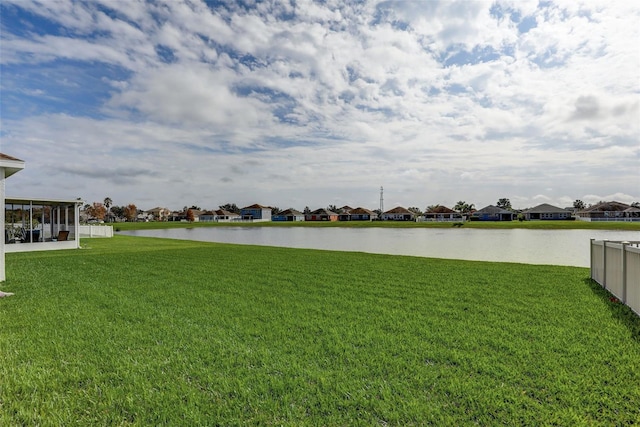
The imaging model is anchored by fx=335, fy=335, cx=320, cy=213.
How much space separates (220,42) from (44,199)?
12272mm

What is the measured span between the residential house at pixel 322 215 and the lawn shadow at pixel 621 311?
9677 centimetres

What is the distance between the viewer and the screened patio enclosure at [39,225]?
57.9ft

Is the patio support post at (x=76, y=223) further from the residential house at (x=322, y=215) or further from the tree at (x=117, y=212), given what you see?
the tree at (x=117, y=212)

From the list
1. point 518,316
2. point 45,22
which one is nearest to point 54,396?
point 518,316

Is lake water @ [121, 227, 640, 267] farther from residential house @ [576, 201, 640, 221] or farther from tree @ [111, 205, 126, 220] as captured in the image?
tree @ [111, 205, 126, 220]

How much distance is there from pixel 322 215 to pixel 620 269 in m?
99.1

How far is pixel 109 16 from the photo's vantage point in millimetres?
12648

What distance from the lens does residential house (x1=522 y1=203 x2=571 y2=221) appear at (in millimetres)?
76562

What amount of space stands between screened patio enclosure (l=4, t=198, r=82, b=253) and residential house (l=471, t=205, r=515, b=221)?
81.4m

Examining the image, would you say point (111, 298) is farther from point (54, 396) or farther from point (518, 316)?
point (518, 316)

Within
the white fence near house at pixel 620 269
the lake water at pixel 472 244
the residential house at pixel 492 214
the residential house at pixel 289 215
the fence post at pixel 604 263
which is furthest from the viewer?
the residential house at pixel 289 215

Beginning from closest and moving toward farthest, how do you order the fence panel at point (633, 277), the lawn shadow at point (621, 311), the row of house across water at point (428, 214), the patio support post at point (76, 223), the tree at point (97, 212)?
the lawn shadow at point (621, 311), the fence panel at point (633, 277), the patio support post at point (76, 223), the row of house across water at point (428, 214), the tree at point (97, 212)

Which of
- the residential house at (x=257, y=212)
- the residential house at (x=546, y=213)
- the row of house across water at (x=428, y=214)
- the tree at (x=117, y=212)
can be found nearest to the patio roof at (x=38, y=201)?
the row of house across water at (x=428, y=214)

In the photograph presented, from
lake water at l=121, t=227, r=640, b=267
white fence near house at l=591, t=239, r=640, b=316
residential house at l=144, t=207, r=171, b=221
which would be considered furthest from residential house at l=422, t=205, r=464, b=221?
residential house at l=144, t=207, r=171, b=221
